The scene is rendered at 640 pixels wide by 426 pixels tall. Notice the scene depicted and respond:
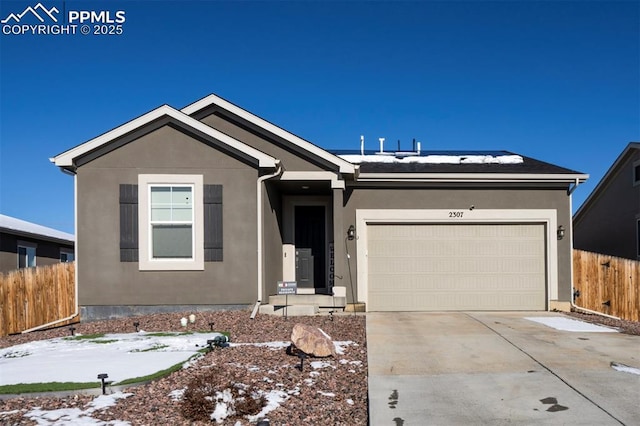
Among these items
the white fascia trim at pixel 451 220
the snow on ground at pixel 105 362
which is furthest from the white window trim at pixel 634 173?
the snow on ground at pixel 105 362

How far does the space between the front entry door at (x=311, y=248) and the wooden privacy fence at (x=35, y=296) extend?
18.5 ft

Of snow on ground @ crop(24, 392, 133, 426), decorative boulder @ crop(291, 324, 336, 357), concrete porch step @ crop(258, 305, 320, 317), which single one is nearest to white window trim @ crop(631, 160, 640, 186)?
concrete porch step @ crop(258, 305, 320, 317)

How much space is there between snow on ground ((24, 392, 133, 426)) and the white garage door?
9.00 metres

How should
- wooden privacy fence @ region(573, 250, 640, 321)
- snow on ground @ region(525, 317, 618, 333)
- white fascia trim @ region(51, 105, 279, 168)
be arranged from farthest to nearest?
wooden privacy fence @ region(573, 250, 640, 321) < white fascia trim @ region(51, 105, 279, 168) < snow on ground @ region(525, 317, 618, 333)

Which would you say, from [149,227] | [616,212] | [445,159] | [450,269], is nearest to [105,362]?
[149,227]

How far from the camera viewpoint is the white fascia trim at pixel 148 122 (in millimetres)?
12102

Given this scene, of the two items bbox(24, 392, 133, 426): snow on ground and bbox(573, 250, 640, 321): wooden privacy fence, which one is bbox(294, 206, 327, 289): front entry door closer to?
bbox(573, 250, 640, 321): wooden privacy fence

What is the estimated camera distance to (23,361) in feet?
26.3

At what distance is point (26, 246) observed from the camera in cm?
1989

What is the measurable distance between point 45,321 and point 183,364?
7114mm

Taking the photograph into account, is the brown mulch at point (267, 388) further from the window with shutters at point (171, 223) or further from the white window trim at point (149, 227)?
the window with shutters at point (171, 223)

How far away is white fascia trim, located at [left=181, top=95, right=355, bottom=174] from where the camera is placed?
13164mm

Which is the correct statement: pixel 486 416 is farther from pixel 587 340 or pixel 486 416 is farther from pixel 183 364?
pixel 587 340

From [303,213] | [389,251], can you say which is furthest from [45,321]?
[389,251]
